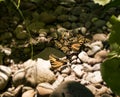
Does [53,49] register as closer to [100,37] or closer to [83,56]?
[83,56]

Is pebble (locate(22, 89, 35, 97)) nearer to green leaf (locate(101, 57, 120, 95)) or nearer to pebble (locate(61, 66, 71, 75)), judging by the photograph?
pebble (locate(61, 66, 71, 75))

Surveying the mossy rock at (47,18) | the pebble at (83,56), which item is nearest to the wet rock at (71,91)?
the pebble at (83,56)

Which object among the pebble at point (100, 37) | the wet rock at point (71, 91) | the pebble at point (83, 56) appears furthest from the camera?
the pebble at point (100, 37)

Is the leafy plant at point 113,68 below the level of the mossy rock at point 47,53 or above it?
above

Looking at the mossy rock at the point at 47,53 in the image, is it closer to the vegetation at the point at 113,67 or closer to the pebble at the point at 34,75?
→ the pebble at the point at 34,75

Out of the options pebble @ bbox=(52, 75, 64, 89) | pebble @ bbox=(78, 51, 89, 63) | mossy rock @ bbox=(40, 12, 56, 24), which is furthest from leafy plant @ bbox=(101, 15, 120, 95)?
mossy rock @ bbox=(40, 12, 56, 24)

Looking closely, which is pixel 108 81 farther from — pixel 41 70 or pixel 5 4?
pixel 5 4

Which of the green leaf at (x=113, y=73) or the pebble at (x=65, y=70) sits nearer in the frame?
the green leaf at (x=113, y=73)
